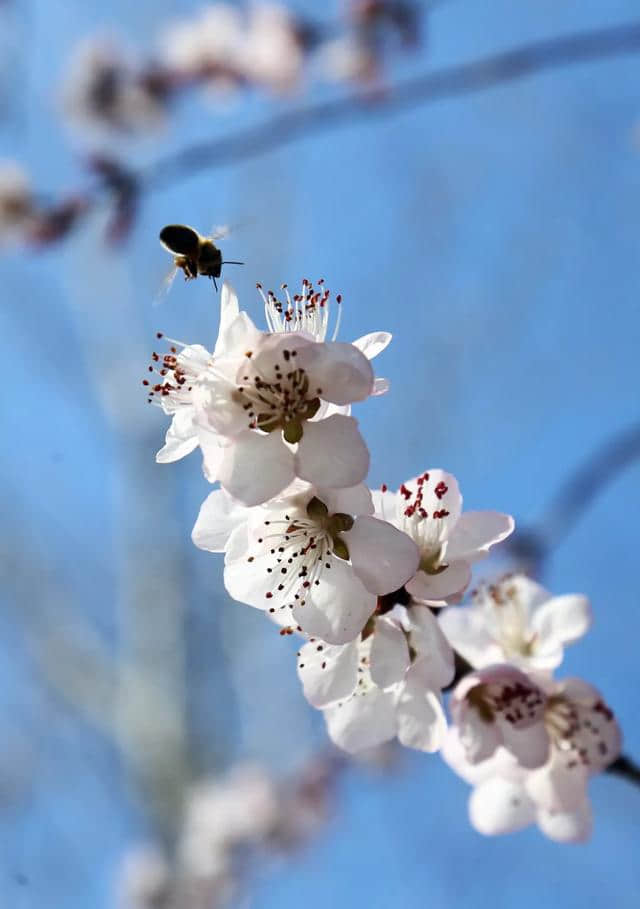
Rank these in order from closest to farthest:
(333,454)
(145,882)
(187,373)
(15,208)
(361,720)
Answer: (333,454), (187,373), (361,720), (15,208), (145,882)

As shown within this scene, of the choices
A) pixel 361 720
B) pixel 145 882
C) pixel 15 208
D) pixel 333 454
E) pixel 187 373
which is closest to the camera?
pixel 333 454

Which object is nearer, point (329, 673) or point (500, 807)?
point (329, 673)

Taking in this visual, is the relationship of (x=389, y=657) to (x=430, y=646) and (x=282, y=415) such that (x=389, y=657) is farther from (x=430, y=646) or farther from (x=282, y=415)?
(x=282, y=415)

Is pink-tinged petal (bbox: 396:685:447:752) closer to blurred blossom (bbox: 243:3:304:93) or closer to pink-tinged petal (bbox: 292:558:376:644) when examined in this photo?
pink-tinged petal (bbox: 292:558:376:644)

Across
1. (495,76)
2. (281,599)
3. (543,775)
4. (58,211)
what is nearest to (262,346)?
(281,599)

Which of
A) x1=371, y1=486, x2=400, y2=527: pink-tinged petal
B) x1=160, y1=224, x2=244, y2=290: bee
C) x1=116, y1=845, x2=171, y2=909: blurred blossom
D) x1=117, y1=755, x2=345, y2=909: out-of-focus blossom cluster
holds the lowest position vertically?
x1=116, y1=845, x2=171, y2=909: blurred blossom

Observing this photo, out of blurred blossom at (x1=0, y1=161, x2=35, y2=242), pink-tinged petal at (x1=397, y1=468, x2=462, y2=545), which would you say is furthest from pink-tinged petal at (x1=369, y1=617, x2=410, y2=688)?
blurred blossom at (x1=0, y1=161, x2=35, y2=242)

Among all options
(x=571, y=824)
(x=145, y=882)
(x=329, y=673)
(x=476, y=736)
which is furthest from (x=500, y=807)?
(x=145, y=882)
